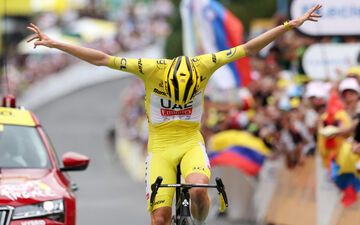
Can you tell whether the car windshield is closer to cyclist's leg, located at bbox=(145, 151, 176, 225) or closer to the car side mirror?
the car side mirror

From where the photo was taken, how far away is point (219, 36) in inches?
731

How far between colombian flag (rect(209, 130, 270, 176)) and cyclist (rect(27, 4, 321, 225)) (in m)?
5.99

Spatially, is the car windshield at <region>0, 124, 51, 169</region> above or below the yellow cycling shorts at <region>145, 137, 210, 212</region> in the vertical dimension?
above

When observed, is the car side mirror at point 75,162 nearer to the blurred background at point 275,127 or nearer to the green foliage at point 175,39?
the blurred background at point 275,127

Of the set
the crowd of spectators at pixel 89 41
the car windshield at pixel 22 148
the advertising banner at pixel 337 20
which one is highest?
the crowd of spectators at pixel 89 41

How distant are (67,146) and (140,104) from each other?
6338mm

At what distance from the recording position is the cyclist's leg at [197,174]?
748 cm

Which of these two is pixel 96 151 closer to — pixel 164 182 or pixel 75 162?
pixel 75 162

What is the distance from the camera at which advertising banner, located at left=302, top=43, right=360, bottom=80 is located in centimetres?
1347

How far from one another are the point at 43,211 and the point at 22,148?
130cm

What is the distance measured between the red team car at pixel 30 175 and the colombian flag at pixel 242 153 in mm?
5105

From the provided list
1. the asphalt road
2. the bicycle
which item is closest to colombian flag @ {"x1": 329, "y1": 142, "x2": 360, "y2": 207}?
the bicycle

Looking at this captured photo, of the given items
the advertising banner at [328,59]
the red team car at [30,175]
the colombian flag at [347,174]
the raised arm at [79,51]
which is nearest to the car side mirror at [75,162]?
the red team car at [30,175]

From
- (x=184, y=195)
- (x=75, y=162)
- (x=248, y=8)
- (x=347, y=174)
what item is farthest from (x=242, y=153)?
(x=248, y=8)
